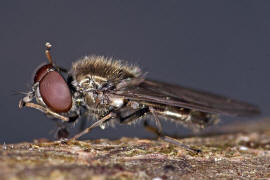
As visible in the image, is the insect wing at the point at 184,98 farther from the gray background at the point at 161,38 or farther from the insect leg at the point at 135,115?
the gray background at the point at 161,38

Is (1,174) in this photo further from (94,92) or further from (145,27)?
(145,27)

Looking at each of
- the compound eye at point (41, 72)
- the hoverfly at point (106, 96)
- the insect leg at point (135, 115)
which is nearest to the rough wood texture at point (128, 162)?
the insect leg at point (135, 115)

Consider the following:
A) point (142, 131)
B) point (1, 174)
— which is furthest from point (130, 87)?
point (142, 131)

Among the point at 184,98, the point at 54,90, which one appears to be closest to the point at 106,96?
the point at 54,90

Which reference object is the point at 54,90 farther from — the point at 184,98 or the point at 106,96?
the point at 184,98

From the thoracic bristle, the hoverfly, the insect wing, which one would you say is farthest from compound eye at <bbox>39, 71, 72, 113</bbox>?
the insect wing

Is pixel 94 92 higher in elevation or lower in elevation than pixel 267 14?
lower
